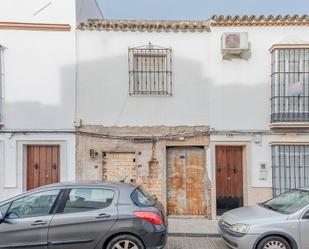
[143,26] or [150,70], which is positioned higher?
[143,26]

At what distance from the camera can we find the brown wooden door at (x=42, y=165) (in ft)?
35.8

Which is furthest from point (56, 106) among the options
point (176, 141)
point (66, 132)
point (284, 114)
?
point (284, 114)

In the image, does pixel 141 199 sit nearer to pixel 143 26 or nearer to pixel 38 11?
pixel 143 26

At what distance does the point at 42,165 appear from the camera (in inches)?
432

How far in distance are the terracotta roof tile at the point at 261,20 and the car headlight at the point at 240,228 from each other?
6034mm

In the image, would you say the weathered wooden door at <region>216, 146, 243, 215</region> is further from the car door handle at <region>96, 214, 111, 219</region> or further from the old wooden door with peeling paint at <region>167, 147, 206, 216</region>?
the car door handle at <region>96, 214, 111, 219</region>

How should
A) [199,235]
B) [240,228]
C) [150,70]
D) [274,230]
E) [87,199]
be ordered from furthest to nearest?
[150,70], [199,235], [240,228], [274,230], [87,199]

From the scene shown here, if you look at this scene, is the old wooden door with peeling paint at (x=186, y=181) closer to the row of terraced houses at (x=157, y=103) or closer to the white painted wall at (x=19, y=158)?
the row of terraced houses at (x=157, y=103)

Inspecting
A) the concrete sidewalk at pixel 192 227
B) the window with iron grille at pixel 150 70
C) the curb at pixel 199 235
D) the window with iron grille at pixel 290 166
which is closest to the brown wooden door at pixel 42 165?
the window with iron grille at pixel 150 70

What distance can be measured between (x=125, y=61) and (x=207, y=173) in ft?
12.8

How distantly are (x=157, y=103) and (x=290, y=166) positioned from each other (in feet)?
13.4

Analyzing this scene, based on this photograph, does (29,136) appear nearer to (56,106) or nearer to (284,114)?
(56,106)

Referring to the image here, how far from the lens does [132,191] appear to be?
683cm

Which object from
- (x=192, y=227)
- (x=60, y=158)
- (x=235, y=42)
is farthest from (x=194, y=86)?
(x=60, y=158)
